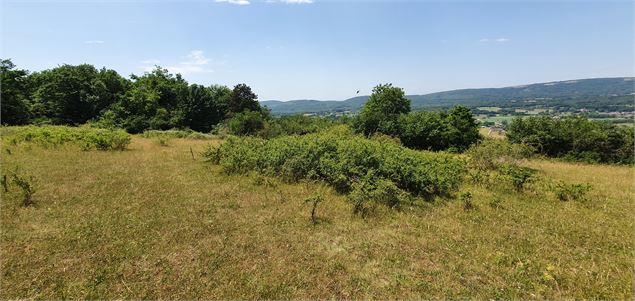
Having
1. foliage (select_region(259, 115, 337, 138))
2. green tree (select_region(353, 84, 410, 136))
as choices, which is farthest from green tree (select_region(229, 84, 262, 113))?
green tree (select_region(353, 84, 410, 136))

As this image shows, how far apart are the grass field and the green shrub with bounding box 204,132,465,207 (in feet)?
2.71

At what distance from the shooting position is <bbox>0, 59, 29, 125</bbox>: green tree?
27.1m

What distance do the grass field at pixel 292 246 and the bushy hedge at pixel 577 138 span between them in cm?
1579

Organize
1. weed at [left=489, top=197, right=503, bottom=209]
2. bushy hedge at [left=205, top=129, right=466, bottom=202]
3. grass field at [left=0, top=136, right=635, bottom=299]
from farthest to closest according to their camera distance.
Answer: bushy hedge at [left=205, top=129, right=466, bottom=202]
weed at [left=489, top=197, right=503, bottom=209]
grass field at [left=0, top=136, right=635, bottom=299]

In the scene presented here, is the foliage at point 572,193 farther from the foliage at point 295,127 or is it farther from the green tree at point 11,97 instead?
the green tree at point 11,97

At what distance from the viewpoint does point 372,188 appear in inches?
327

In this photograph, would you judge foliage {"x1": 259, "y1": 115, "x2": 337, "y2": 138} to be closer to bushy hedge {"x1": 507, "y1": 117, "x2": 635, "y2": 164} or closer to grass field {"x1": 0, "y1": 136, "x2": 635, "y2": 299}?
bushy hedge {"x1": 507, "y1": 117, "x2": 635, "y2": 164}

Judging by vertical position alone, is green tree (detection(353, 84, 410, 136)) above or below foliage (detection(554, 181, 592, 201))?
above

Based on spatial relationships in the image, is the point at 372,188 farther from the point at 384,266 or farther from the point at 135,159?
the point at 135,159

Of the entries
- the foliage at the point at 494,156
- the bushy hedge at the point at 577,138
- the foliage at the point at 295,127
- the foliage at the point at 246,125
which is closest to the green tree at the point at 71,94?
the foliage at the point at 246,125

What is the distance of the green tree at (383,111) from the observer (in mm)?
28812

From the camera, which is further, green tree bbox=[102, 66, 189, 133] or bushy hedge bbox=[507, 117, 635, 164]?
green tree bbox=[102, 66, 189, 133]

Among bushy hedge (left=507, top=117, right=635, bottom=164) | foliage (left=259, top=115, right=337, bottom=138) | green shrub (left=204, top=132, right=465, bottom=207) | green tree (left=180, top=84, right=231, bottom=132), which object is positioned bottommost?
bushy hedge (left=507, top=117, right=635, bottom=164)

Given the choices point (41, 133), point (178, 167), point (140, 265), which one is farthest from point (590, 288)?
point (41, 133)
